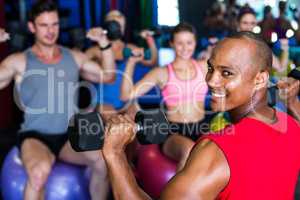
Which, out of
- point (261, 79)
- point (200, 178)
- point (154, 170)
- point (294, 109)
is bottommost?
point (154, 170)

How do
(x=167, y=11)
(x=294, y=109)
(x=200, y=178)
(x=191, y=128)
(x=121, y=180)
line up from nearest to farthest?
(x=200, y=178) → (x=121, y=180) → (x=294, y=109) → (x=191, y=128) → (x=167, y=11)

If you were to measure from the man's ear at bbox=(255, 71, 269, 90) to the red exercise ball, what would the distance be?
1.06m

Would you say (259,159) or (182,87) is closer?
(259,159)

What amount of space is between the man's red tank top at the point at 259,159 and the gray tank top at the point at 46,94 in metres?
1.27

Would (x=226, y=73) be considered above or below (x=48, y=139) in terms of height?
above

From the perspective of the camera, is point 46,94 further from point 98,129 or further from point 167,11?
point 167,11

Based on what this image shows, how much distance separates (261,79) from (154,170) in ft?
3.79

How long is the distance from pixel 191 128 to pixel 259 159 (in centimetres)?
133

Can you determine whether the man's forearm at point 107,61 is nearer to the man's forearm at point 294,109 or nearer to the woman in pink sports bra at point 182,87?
the woman in pink sports bra at point 182,87

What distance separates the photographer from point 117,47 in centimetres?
312

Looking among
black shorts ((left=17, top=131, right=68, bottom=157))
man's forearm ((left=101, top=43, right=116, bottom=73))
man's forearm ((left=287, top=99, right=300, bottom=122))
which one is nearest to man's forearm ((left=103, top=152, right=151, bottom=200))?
man's forearm ((left=287, top=99, right=300, bottom=122))

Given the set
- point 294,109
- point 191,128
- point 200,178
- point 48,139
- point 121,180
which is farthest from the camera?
point 191,128

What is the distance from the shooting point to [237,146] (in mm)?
1035

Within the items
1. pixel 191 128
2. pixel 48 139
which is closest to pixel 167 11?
pixel 191 128
